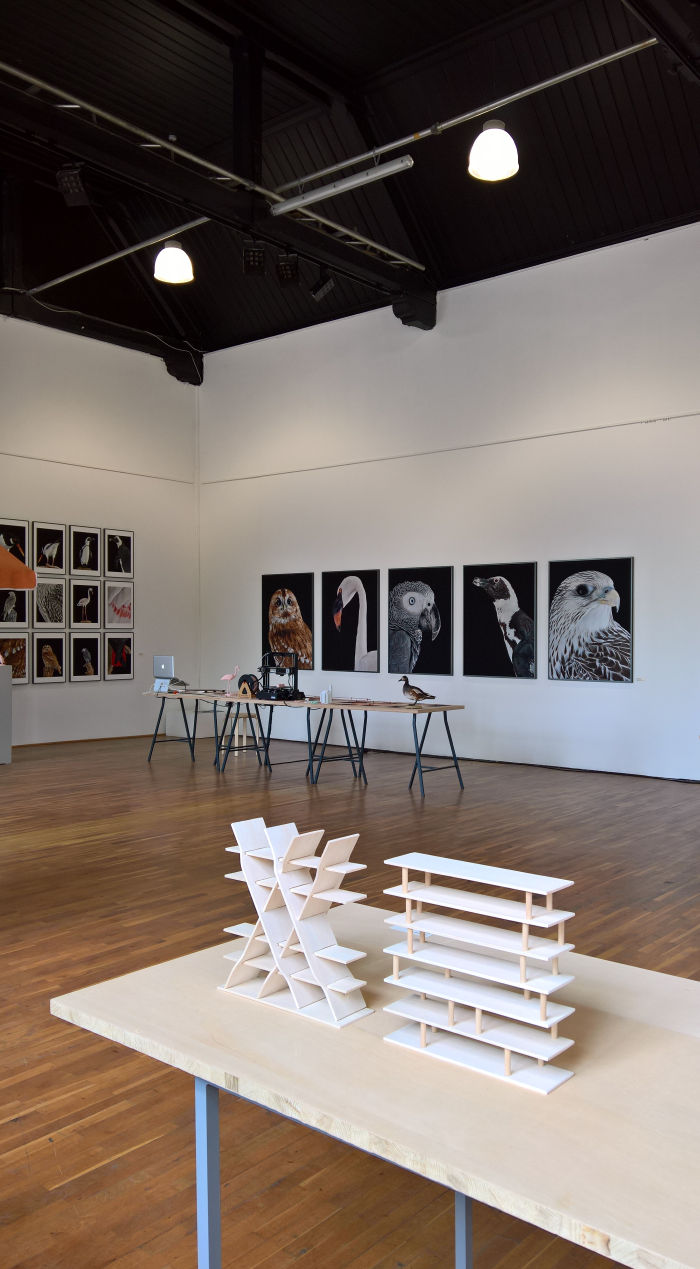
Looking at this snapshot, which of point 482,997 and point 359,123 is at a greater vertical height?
point 359,123

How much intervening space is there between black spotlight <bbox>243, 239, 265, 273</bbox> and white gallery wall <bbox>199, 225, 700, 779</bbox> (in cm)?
256

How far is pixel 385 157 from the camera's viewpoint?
34.3 feet

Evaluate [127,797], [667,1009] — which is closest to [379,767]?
[127,797]

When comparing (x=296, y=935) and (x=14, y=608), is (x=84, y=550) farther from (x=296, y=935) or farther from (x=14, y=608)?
(x=296, y=935)

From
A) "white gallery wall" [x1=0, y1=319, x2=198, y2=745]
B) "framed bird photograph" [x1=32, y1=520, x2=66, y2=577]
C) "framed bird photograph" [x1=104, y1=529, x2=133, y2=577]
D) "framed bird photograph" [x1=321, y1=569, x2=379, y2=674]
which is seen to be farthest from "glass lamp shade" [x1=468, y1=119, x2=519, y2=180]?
"framed bird photograph" [x1=104, y1=529, x2=133, y2=577]

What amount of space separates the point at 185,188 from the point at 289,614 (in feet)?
18.9

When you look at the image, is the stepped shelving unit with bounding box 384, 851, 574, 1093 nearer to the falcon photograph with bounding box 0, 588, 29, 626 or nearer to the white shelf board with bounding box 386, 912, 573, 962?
the white shelf board with bounding box 386, 912, 573, 962

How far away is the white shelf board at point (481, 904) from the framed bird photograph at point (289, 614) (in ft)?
35.0

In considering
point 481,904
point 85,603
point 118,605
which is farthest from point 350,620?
point 481,904

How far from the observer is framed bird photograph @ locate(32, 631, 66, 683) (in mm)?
11828

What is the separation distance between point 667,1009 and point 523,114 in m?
9.26

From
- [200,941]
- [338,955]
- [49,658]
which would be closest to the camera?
[338,955]

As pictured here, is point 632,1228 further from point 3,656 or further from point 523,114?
point 3,656

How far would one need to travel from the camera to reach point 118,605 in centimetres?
1280
